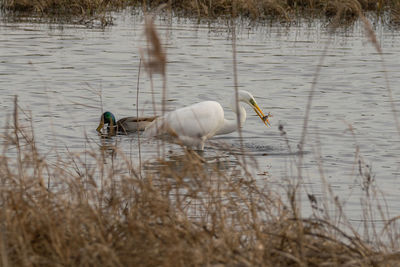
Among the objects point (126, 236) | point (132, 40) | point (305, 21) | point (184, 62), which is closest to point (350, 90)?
point (184, 62)

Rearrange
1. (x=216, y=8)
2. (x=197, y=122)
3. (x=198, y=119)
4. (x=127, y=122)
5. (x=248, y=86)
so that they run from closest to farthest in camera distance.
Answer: (x=198, y=119), (x=197, y=122), (x=127, y=122), (x=248, y=86), (x=216, y=8)

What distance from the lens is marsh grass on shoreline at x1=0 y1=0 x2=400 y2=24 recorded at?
20875 millimetres

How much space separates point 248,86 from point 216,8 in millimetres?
8811

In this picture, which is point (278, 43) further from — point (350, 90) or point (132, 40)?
point (350, 90)

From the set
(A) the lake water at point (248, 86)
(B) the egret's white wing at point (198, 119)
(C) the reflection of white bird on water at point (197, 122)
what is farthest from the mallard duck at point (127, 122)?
(B) the egret's white wing at point (198, 119)

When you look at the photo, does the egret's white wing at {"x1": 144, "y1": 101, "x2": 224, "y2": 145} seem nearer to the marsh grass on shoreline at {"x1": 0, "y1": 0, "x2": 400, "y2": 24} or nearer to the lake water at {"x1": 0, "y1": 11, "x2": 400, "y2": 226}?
the lake water at {"x1": 0, "y1": 11, "x2": 400, "y2": 226}

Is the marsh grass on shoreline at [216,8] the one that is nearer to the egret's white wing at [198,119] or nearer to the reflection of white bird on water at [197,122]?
the reflection of white bird on water at [197,122]

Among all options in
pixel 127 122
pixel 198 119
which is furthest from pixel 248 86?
pixel 198 119

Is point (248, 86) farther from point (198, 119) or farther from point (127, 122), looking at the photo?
point (198, 119)

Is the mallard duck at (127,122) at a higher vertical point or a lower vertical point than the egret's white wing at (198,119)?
lower

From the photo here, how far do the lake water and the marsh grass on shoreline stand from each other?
67cm

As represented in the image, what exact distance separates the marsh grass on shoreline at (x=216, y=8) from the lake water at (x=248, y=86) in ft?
2.18

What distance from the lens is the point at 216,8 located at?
2172 centimetres

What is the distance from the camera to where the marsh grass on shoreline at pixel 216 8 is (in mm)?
20875
